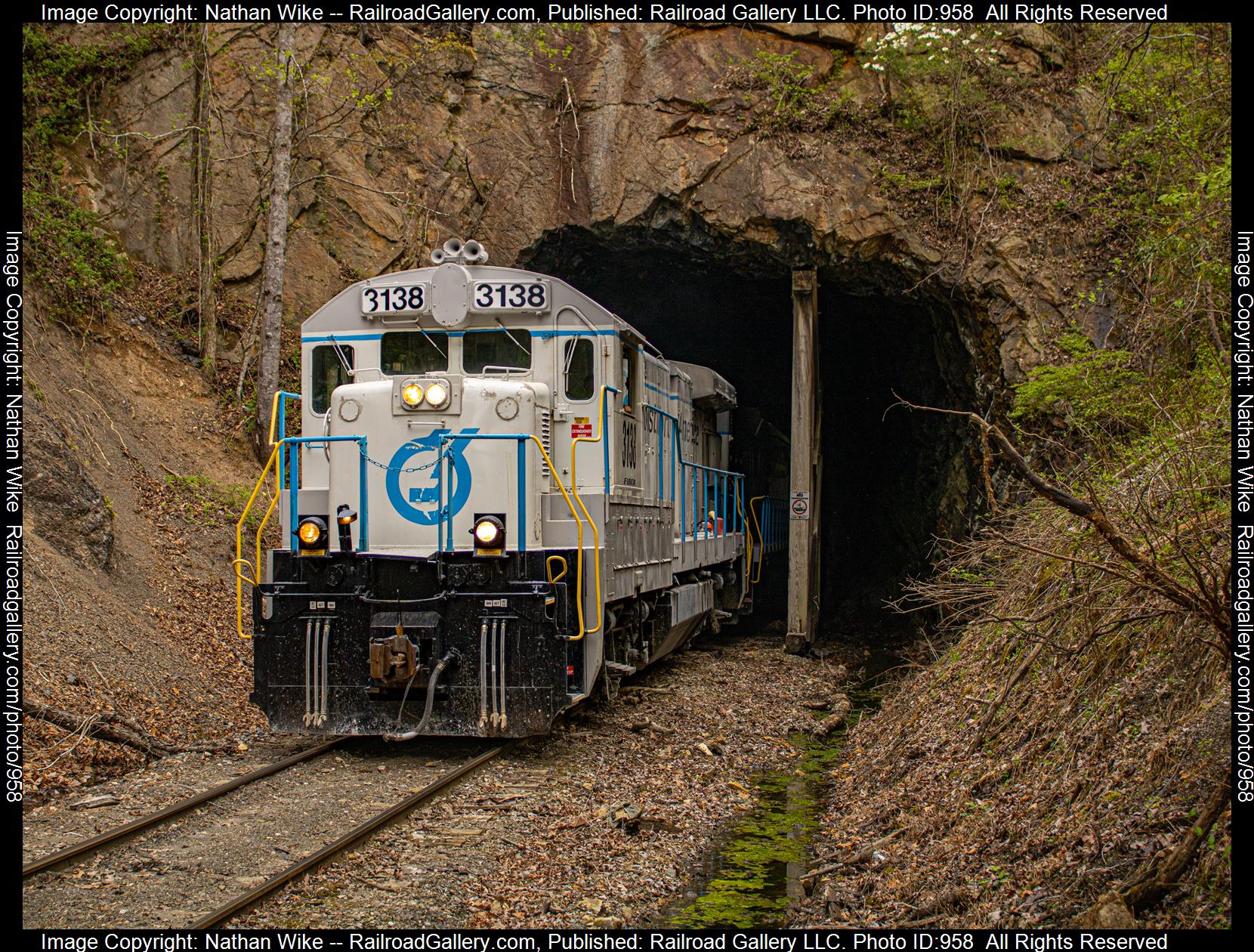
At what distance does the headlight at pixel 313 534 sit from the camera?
7.49 m

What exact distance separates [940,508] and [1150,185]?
5.17 meters

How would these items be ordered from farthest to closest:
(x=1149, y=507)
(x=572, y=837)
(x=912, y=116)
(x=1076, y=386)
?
(x=912, y=116) < (x=1076, y=386) < (x=572, y=837) < (x=1149, y=507)

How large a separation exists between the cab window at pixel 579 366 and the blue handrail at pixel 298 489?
68.6 inches

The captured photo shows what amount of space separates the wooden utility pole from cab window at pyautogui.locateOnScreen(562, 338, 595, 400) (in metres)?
6.50

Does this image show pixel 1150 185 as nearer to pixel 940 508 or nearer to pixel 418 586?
pixel 940 508

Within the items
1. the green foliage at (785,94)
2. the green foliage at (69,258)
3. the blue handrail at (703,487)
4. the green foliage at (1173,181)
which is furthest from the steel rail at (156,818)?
the green foliage at (785,94)

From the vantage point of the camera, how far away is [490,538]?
291 inches

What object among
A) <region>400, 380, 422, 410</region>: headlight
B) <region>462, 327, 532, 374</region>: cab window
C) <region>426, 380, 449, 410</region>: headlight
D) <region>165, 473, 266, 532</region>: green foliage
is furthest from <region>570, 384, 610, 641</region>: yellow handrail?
<region>165, 473, 266, 532</region>: green foliage

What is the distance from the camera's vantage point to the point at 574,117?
14570mm

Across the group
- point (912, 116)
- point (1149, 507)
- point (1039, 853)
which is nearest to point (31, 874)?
point (1039, 853)

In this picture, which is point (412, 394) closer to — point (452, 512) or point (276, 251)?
point (452, 512)

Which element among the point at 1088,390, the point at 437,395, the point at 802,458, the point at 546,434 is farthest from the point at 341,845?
the point at 802,458

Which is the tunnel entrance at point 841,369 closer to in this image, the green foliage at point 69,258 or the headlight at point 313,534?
the green foliage at point 69,258

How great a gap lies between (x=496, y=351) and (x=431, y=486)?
4.69ft
